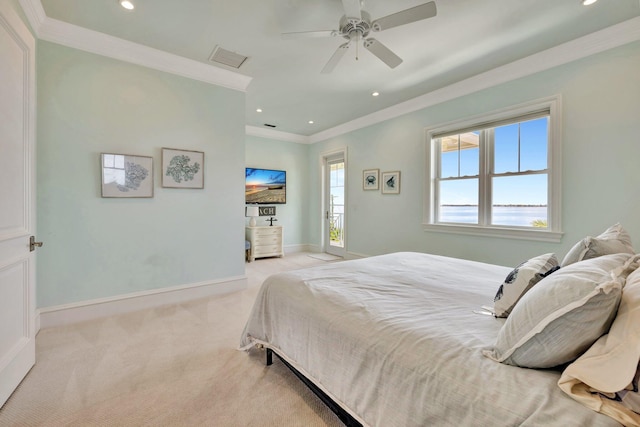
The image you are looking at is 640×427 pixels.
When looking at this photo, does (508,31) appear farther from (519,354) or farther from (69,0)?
(69,0)

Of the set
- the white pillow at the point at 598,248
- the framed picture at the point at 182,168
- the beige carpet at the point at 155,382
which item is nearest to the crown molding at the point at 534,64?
the white pillow at the point at 598,248

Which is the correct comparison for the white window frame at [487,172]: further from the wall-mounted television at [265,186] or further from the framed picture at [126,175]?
the framed picture at [126,175]

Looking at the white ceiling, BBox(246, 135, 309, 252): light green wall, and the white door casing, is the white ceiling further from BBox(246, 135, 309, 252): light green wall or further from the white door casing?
the white door casing

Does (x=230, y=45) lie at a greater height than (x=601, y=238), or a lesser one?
greater

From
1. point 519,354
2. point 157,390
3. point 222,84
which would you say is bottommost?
point 157,390

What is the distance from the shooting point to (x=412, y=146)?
4328mm

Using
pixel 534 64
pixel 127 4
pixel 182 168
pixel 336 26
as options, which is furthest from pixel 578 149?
pixel 127 4

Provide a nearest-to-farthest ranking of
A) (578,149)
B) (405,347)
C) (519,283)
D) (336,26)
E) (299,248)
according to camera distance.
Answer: (405,347), (519,283), (336,26), (578,149), (299,248)

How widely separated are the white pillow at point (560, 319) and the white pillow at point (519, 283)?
27 centimetres

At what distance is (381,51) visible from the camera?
2395 millimetres

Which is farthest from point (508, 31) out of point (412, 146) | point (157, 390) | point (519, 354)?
point (157, 390)

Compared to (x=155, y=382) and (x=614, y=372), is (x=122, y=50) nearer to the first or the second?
(x=155, y=382)

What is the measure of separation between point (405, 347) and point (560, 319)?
1.66 feet

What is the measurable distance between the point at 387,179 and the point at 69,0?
13.9 ft
